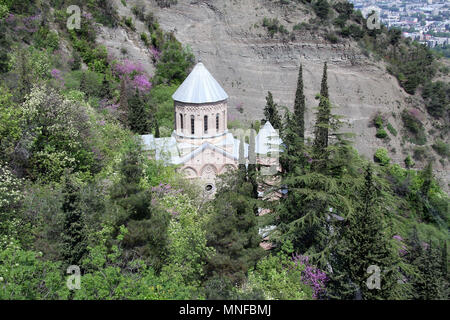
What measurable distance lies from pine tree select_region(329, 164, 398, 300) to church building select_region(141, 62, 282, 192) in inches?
385

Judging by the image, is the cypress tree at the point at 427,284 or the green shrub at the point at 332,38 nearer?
the cypress tree at the point at 427,284

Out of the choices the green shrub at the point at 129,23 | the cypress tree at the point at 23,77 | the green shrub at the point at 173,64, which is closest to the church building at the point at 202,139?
the cypress tree at the point at 23,77

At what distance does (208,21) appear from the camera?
49.4 meters

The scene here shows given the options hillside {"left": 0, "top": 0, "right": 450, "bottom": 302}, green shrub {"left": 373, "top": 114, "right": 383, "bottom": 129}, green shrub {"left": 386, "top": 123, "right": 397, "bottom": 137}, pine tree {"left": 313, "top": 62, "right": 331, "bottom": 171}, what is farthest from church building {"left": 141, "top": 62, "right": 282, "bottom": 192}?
green shrub {"left": 386, "top": 123, "right": 397, "bottom": 137}

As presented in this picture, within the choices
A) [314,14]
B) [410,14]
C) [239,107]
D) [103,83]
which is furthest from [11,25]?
[410,14]

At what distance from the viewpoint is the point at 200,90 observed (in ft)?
77.1

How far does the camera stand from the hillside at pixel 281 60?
4362cm

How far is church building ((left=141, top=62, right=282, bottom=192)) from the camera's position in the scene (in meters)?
22.6

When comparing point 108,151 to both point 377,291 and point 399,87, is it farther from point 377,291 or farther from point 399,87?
point 399,87

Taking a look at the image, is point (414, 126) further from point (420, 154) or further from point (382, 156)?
point (382, 156)

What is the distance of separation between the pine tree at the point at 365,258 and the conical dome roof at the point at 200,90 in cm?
1244

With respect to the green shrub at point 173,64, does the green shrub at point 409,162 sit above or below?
below

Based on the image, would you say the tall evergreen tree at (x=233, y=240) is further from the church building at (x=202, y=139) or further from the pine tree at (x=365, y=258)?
the church building at (x=202, y=139)

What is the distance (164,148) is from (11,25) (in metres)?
20.9
